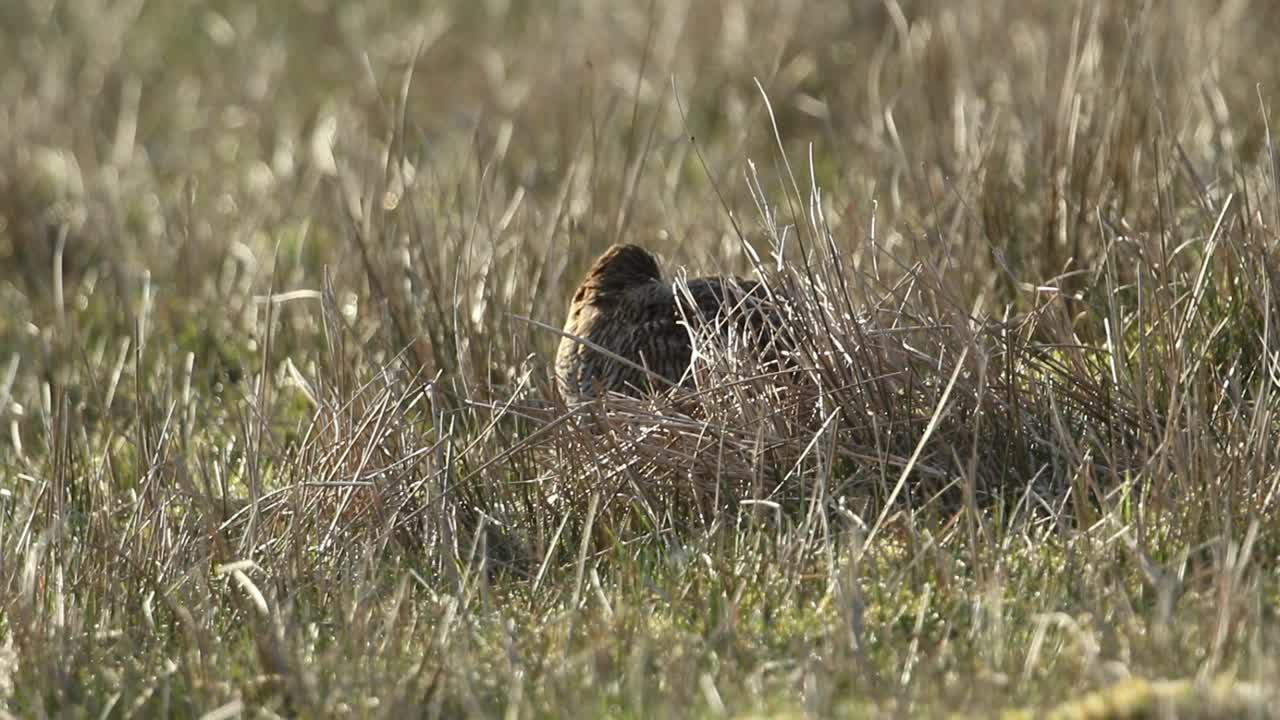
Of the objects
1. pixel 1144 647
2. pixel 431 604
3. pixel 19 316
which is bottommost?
pixel 19 316

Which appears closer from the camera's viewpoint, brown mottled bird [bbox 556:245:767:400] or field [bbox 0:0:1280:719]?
field [bbox 0:0:1280:719]

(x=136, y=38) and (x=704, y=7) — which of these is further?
(x=136, y=38)

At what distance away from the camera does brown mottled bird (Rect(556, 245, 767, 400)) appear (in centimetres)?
460

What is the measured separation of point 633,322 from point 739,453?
2.68 ft

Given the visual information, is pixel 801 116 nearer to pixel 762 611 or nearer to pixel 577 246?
pixel 577 246

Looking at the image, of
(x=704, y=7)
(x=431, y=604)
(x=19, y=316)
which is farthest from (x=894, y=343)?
(x=704, y=7)

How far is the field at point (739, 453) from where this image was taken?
Result: 3.26m

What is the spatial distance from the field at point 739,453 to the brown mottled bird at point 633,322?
5.8 inches

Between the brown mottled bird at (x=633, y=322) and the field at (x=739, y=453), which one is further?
the brown mottled bird at (x=633, y=322)

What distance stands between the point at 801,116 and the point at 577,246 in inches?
107

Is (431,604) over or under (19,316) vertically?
over

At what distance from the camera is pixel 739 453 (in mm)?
4051

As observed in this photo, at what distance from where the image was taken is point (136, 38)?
1153 cm

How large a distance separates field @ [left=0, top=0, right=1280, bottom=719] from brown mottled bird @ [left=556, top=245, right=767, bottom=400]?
0.15m
